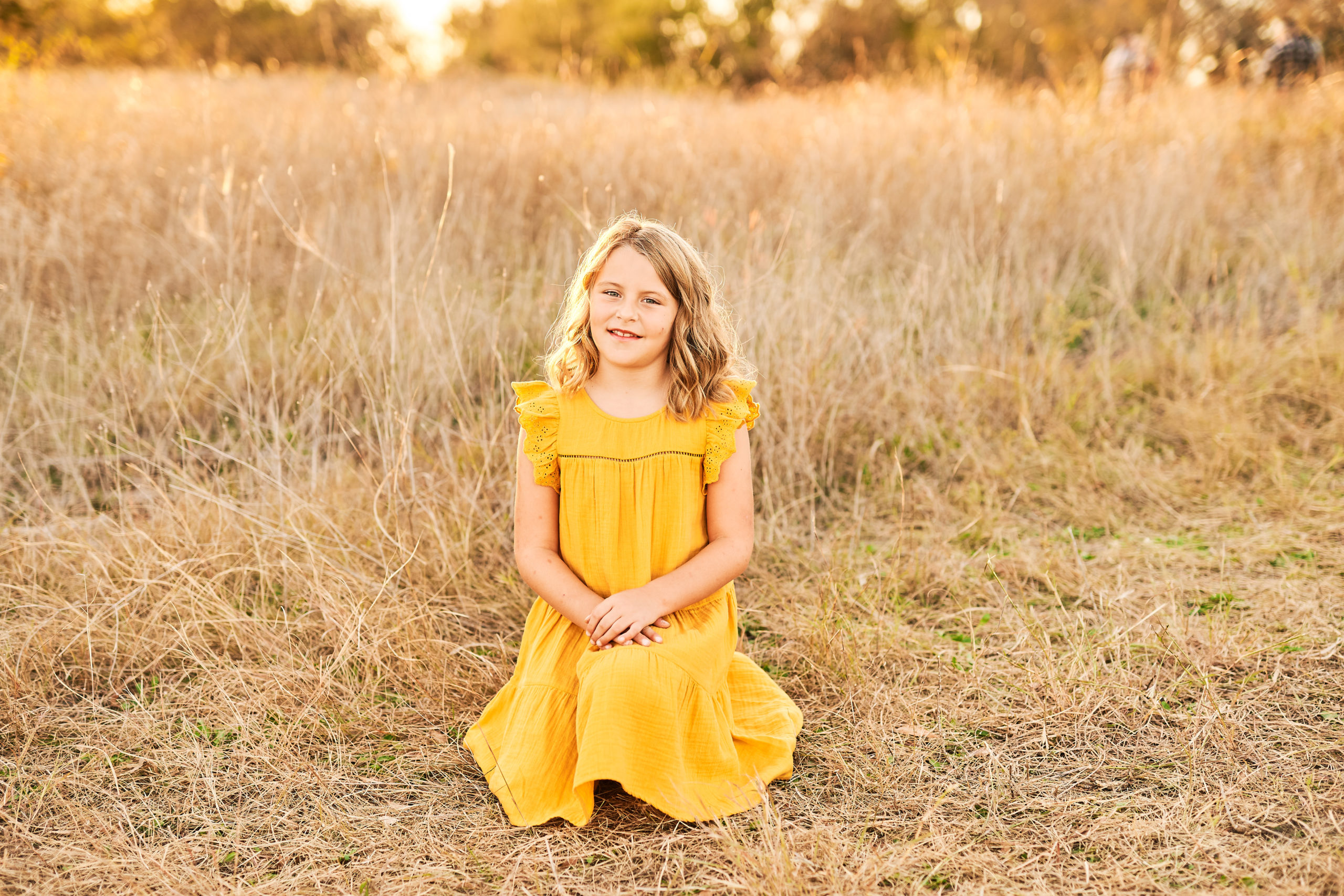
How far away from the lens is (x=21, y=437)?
10.0 feet

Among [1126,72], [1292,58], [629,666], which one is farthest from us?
[1126,72]

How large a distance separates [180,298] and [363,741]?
2396 millimetres

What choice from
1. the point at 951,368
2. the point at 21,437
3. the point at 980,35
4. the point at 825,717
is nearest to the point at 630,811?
the point at 825,717

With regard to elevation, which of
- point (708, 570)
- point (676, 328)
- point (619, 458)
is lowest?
point (708, 570)

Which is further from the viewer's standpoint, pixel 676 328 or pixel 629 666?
pixel 676 328

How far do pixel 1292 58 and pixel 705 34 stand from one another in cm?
1261

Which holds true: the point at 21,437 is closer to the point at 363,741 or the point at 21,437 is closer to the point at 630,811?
the point at 363,741

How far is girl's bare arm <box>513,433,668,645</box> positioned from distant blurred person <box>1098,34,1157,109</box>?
5887 millimetres

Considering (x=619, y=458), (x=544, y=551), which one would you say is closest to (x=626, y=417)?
(x=619, y=458)

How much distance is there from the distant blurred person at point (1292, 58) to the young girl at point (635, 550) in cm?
705

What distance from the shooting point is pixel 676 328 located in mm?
1849

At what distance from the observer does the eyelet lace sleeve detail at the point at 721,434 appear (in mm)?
1874

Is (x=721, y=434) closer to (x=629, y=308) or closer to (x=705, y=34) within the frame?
(x=629, y=308)

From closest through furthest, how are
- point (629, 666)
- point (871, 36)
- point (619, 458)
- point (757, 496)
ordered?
point (629, 666) → point (619, 458) → point (757, 496) → point (871, 36)
